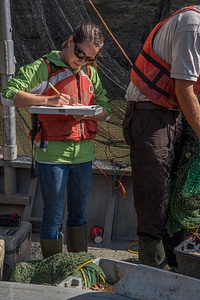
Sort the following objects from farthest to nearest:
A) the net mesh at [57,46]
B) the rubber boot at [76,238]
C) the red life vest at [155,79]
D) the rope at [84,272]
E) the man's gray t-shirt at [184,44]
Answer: the net mesh at [57,46] < the rubber boot at [76,238] < the red life vest at [155,79] < the rope at [84,272] < the man's gray t-shirt at [184,44]

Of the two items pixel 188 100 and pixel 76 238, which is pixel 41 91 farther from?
pixel 76 238

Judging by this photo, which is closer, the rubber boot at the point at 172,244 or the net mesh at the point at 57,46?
the rubber boot at the point at 172,244

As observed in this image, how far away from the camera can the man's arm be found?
346cm

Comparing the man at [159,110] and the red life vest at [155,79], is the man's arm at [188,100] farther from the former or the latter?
the red life vest at [155,79]

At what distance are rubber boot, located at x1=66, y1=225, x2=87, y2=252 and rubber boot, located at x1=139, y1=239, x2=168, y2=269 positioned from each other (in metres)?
0.49

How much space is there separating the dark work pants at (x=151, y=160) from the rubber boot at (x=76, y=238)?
0.52 m

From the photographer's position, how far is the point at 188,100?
11.4 feet

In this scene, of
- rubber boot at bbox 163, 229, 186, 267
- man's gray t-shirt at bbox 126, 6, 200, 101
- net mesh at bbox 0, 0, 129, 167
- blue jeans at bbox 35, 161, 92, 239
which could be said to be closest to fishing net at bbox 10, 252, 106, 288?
blue jeans at bbox 35, 161, 92, 239

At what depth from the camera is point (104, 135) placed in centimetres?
579

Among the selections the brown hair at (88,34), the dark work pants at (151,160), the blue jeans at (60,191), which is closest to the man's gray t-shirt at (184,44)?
the dark work pants at (151,160)

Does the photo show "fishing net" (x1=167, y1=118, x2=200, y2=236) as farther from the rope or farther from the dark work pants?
the rope

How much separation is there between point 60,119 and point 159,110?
67 centimetres

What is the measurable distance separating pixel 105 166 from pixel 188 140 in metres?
1.56

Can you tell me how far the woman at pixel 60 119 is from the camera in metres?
3.74
